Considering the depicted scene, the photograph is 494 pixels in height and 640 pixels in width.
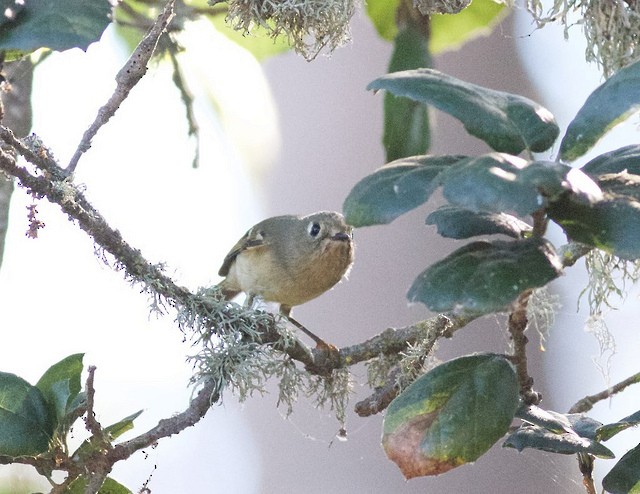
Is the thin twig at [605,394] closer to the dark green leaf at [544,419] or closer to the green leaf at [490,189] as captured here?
the dark green leaf at [544,419]

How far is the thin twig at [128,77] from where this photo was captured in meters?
0.94

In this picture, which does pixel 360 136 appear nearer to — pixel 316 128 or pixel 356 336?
pixel 316 128

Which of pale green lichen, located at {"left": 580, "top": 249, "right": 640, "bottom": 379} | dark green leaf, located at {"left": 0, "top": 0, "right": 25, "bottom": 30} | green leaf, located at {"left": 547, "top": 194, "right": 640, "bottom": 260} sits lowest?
pale green lichen, located at {"left": 580, "top": 249, "right": 640, "bottom": 379}

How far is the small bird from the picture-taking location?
72.7 inches

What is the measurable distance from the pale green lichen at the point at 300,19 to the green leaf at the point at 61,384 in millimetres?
537

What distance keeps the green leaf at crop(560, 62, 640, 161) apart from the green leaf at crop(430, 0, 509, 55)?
0.69 m

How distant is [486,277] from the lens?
667mm

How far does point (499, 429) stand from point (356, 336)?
5.70 feet

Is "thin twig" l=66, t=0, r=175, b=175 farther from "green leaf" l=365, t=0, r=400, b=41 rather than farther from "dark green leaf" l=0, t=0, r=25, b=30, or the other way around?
"green leaf" l=365, t=0, r=400, b=41

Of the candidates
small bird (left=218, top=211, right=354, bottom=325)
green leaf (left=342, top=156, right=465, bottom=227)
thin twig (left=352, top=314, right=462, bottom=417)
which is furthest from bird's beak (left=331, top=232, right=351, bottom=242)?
green leaf (left=342, top=156, right=465, bottom=227)

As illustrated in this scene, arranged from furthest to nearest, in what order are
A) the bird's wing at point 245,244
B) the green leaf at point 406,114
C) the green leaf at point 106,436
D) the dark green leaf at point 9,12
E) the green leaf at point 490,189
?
the bird's wing at point 245,244
the green leaf at point 406,114
the green leaf at point 106,436
the dark green leaf at point 9,12
the green leaf at point 490,189

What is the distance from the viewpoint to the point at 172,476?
3.10 metres

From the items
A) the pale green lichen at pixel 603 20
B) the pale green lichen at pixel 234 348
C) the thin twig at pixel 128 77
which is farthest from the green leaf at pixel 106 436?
the pale green lichen at pixel 603 20

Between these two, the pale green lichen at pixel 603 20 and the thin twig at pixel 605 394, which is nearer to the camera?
the thin twig at pixel 605 394
